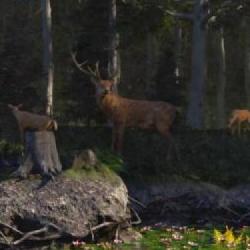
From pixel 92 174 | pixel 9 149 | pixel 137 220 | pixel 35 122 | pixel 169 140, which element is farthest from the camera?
pixel 169 140

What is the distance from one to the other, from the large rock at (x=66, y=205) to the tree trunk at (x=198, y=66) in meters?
13.8

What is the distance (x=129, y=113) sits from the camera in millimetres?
15789

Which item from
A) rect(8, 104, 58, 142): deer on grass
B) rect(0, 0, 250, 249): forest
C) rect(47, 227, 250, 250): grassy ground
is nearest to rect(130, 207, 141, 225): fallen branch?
rect(0, 0, 250, 249): forest

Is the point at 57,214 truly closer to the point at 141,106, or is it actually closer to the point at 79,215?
the point at 79,215

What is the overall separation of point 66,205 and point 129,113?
4155 mm

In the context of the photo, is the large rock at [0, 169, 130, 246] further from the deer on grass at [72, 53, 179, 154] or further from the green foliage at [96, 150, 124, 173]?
the deer on grass at [72, 53, 179, 154]

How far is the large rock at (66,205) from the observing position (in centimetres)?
1191

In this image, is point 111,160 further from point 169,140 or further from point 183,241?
point 183,241

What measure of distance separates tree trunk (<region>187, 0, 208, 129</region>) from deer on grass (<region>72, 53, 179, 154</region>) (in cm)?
1004

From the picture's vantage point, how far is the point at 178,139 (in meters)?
17.0

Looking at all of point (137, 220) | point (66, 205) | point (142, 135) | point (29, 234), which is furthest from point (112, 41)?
point (29, 234)

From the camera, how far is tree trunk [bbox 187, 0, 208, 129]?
85.9 feet

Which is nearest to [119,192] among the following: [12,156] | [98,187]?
[98,187]

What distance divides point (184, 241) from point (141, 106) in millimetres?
4202
